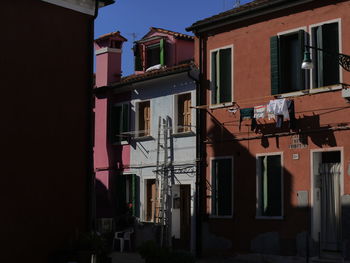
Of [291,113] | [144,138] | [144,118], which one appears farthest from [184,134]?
[291,113]

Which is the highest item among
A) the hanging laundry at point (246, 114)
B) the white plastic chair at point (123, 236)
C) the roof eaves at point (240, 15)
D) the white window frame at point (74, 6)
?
the roof eaves at point (240, 15)

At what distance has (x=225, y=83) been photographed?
20234mm

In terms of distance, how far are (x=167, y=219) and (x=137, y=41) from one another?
24.0 feet

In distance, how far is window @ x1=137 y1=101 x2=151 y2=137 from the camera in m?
23.7

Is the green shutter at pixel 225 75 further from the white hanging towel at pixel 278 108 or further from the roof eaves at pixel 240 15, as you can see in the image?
the white hanging towel at pixel 278 108

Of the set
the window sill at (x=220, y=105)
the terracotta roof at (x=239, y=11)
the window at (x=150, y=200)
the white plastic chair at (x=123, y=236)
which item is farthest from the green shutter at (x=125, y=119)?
the window sill at (x=220, y=105)

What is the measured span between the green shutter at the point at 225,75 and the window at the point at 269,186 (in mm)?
2353

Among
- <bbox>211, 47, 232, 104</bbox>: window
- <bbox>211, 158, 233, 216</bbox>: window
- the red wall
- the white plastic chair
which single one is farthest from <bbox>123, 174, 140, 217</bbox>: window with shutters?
the red wall

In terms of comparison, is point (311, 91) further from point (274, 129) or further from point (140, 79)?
point (140, 79)

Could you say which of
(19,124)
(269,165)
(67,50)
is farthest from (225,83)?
(19,124)

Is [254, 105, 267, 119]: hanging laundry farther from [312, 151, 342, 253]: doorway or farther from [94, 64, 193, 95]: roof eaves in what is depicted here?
[94, 64, 193, 95]: roof eaves

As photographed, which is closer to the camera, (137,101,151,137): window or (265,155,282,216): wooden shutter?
(265,155,282,216): wooden shutter

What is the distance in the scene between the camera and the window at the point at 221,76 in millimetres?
20141

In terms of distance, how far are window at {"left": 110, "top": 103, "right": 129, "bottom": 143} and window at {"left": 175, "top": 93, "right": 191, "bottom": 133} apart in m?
2.58
